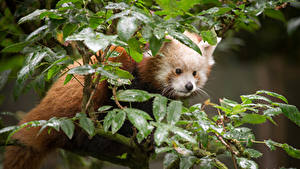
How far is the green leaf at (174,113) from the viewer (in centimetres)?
101

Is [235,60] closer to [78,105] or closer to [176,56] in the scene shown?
[176,56]

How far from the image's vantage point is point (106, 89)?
2.25 m

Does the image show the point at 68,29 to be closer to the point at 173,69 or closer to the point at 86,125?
the point at 86,125

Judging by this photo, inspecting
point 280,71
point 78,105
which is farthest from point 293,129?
point 78,105

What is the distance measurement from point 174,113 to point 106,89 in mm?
1292

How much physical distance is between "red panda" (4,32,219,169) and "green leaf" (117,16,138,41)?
1.12m

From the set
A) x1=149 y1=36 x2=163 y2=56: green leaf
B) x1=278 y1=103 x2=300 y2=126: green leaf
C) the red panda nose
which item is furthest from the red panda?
x1=149 y1=36 x2=163 y2=56: green leaf

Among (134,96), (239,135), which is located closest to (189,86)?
(239,135)

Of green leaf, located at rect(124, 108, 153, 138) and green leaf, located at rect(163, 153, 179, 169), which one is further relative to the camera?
green leaf, located at rect(163, 153, 179, 169)

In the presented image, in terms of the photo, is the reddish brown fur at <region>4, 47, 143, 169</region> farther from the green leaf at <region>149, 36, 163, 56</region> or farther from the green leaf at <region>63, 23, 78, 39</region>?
the green leaf at <region>149, 36, 163, 56</region>

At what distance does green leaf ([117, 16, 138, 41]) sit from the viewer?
34.9 inches

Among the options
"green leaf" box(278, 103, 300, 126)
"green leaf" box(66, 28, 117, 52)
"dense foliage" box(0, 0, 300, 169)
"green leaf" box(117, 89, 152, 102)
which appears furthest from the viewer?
"green leaf" box(278, 103, 300, 126)

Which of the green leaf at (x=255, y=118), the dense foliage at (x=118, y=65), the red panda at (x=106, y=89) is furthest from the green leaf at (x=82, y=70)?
the red panda at (x=106, y=89)

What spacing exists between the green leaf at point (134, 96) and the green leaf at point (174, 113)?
0.09m
